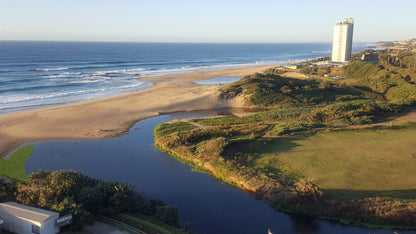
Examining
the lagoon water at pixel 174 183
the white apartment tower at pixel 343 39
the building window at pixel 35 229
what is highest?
the white apartment tower at pixel 343 39

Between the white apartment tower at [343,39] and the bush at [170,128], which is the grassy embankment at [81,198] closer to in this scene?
the bush at [170,128]

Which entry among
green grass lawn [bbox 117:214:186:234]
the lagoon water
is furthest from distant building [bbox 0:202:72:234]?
the lagoon water

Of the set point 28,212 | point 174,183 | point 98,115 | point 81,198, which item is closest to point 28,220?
point 28,212

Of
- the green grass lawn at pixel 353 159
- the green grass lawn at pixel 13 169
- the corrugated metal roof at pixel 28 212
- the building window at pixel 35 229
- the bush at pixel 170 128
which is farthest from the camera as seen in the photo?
the bush at pixel 170 128

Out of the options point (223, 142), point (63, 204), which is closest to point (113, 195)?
point (63, 204)

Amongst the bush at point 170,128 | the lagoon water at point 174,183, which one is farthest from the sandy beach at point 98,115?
the bush at point 170,128

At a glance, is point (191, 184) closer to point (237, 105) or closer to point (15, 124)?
point (15, 124)
